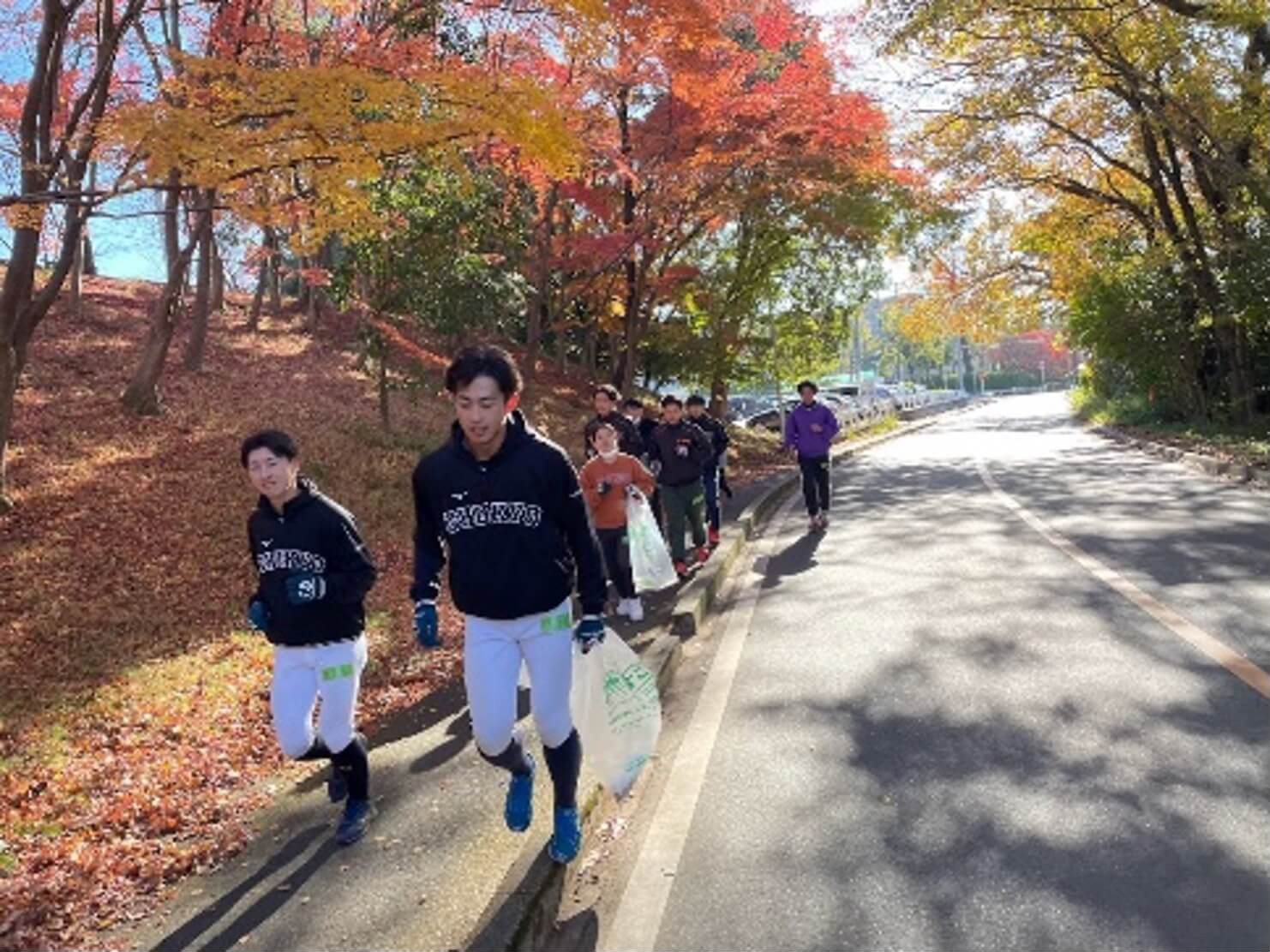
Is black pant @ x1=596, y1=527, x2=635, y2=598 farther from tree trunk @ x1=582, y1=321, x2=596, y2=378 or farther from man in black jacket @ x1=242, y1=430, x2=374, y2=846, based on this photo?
tree trunk @ x1=582, y1=321, x2=596, y2=378

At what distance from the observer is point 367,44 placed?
1135cm

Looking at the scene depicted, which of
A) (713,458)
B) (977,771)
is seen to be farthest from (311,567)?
(713,458)

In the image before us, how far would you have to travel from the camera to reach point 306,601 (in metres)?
4.10

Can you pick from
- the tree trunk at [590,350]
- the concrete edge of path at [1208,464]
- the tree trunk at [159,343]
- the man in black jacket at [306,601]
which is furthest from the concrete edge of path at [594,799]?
the tree trunk at [590,350]

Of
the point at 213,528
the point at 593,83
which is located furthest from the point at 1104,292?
the point at 213,528

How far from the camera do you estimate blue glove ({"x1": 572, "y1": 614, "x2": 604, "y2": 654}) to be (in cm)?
370

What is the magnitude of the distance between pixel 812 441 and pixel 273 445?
27.6ft

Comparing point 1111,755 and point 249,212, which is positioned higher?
point 249,212

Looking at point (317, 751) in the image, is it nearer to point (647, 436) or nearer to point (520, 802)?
point (520, 802)

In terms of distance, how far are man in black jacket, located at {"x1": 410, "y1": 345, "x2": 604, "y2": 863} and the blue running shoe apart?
0.52ft

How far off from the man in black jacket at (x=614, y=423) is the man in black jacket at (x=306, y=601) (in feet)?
12.7

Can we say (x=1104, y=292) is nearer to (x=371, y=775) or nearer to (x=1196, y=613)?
(x=1196, y=613)

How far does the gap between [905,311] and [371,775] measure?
35.5 meters

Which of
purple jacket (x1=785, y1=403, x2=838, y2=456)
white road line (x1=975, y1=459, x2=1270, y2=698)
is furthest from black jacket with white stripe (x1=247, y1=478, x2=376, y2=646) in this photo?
purple jacket (x1=785, y1=403, x2=838, y2=456)
